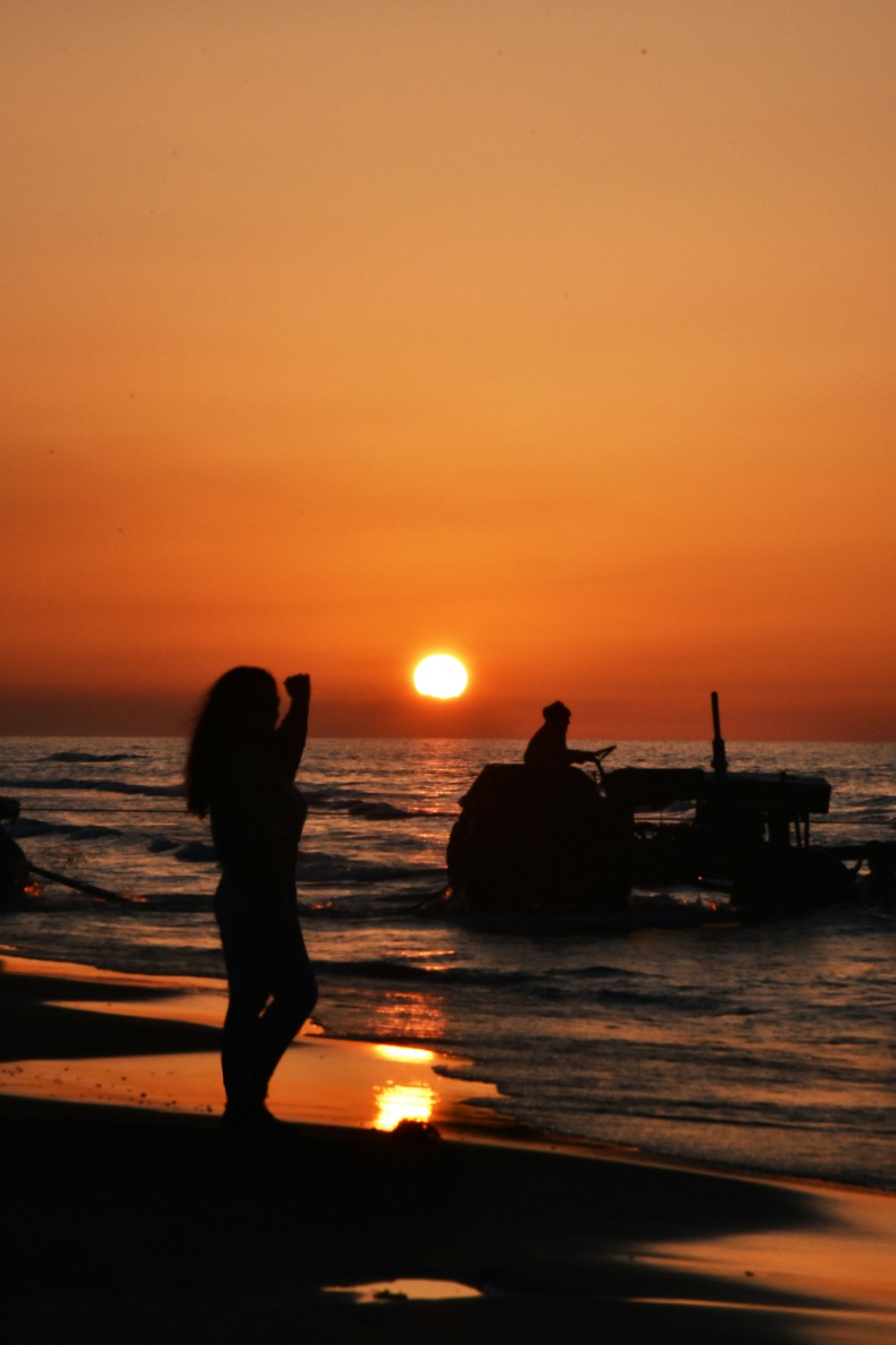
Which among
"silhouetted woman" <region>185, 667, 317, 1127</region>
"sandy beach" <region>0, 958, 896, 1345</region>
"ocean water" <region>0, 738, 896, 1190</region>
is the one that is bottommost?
"ocean water" <region>0, 738, 896, 1190</region>

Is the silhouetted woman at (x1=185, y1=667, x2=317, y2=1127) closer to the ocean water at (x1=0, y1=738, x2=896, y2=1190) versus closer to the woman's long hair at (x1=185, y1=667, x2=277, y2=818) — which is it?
the woman's long hair at (x1=185, y1=667, x2=277, y2=818)

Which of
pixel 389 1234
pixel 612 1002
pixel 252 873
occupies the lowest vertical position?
pixel 612 1002

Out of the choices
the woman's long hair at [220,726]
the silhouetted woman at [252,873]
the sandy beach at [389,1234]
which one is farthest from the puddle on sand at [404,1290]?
the woman's long hair at [220,726]

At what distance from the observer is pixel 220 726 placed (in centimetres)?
611

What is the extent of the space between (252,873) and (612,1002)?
23.3ft

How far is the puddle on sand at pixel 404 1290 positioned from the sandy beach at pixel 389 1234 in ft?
0.04

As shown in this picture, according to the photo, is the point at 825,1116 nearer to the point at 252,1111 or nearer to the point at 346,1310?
the point at 252,1111

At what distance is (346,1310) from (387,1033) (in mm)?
6675

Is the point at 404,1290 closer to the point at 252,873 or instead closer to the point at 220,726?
the point at 252,873

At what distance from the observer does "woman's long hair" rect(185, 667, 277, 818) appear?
6066 mm

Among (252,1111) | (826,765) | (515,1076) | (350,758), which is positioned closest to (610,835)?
(515,1076)

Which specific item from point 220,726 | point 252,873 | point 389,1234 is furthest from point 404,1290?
point 220,726

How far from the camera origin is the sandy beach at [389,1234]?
3943 millimetres

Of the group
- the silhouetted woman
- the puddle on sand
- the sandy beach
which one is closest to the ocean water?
the sandy beach
